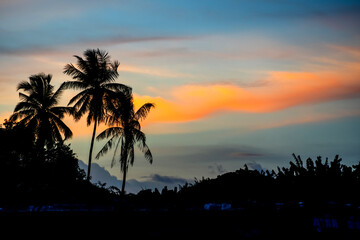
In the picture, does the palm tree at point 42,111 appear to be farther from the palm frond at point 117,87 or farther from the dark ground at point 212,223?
the dark ground at point 212,223

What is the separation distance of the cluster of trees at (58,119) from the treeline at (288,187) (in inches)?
641

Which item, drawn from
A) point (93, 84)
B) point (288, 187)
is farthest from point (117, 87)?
Answer: point (288, 187)

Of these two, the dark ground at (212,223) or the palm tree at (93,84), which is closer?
the dark ground at (212,223)

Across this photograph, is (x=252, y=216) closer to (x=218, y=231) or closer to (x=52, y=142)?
(x=218, y=231)

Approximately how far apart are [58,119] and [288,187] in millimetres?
26769

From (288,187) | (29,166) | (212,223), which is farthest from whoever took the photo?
(29,166)

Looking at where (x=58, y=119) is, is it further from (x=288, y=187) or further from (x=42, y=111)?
(x=288, y=187)

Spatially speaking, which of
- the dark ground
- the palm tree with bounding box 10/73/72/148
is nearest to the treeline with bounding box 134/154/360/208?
the dark ground

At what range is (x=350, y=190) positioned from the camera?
16.4 meters

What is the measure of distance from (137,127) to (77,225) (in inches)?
1193

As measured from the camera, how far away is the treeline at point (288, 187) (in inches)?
644

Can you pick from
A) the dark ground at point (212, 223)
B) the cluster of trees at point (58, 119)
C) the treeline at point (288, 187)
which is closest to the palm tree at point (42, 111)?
the cluster of trees at point (58, 119)

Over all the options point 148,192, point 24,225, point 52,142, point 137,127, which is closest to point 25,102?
point 52,142

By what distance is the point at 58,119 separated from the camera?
39.5m
